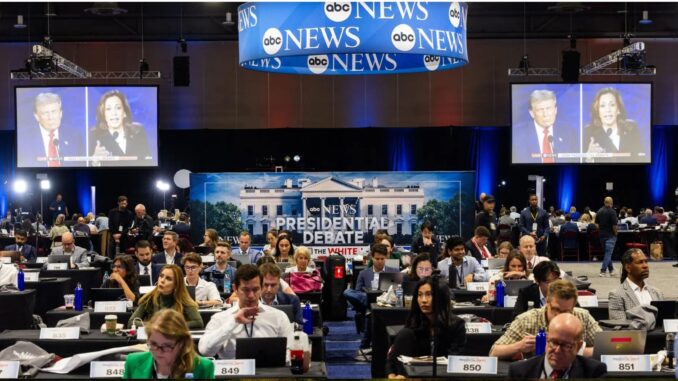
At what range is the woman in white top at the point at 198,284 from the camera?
8337 mm

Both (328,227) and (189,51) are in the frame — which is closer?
(328,227)

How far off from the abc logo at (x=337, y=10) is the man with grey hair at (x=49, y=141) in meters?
16.2

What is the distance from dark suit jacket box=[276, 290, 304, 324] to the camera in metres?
7.52

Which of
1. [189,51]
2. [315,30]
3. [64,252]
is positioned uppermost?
[189,51]

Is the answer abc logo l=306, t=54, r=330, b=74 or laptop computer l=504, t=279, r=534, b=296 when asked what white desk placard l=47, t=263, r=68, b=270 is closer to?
abc logo l=306, t=54, r=330, b=74

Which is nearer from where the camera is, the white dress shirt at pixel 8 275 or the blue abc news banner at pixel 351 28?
the blue abc news banner at pixel 351 28

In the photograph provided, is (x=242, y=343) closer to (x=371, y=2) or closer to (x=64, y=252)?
(x=371, y=2)

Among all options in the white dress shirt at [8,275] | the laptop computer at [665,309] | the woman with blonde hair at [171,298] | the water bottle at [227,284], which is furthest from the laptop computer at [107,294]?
the laptop computer at [665,309]

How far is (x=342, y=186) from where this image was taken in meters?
16.1

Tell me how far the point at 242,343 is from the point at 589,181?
72.6 feet

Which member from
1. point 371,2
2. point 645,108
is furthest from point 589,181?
point 371,2

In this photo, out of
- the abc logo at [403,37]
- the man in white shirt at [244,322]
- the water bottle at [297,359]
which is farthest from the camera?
the abc logo at [403,37]

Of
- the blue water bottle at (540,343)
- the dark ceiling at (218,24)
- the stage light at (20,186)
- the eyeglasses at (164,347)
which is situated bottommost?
the blue water bottle at (540,343)

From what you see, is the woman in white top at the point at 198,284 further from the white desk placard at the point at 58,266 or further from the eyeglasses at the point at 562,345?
the eyeglasses at the point at 562,345
